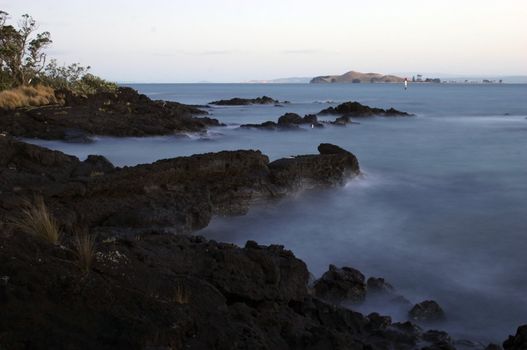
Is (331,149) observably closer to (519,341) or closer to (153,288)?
(519,341)

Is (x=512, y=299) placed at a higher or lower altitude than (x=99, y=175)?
lower

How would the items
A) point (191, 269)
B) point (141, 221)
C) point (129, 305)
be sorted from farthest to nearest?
point (141, 221) < point (191, 269) < point (129, 305)

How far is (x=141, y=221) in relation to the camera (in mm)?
9328

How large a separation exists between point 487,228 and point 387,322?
715cm

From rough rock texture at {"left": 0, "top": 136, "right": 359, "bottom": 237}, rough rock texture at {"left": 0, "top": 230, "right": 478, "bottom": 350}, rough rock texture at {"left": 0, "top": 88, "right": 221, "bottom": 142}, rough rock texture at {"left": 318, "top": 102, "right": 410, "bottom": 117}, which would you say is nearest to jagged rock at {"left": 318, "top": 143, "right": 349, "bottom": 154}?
rough rock texture at {"left": 0, "top": 136, "right": 359, "bottom": 237}

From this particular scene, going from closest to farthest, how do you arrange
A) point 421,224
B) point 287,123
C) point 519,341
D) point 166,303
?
point 166,303 → point 519,341 → point 421,224 → point 287,123

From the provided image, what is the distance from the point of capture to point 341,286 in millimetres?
7785

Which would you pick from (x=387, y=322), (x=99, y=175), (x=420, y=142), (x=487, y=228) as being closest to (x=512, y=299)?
(x=387, y=322)

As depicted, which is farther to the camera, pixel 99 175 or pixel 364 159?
pixel 364 159

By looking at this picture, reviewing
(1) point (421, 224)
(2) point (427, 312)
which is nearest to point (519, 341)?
(2) point (427, 312)

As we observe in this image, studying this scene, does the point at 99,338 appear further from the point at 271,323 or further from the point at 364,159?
the point at 364,159

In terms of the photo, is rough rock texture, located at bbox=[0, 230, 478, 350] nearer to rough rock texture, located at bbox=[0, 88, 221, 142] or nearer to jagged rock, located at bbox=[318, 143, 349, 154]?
jagged rock, located at bbox=[318, 143, 349, 154]

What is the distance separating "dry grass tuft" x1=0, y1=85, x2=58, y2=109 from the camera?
2767cm

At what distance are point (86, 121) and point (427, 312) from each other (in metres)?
21.8
